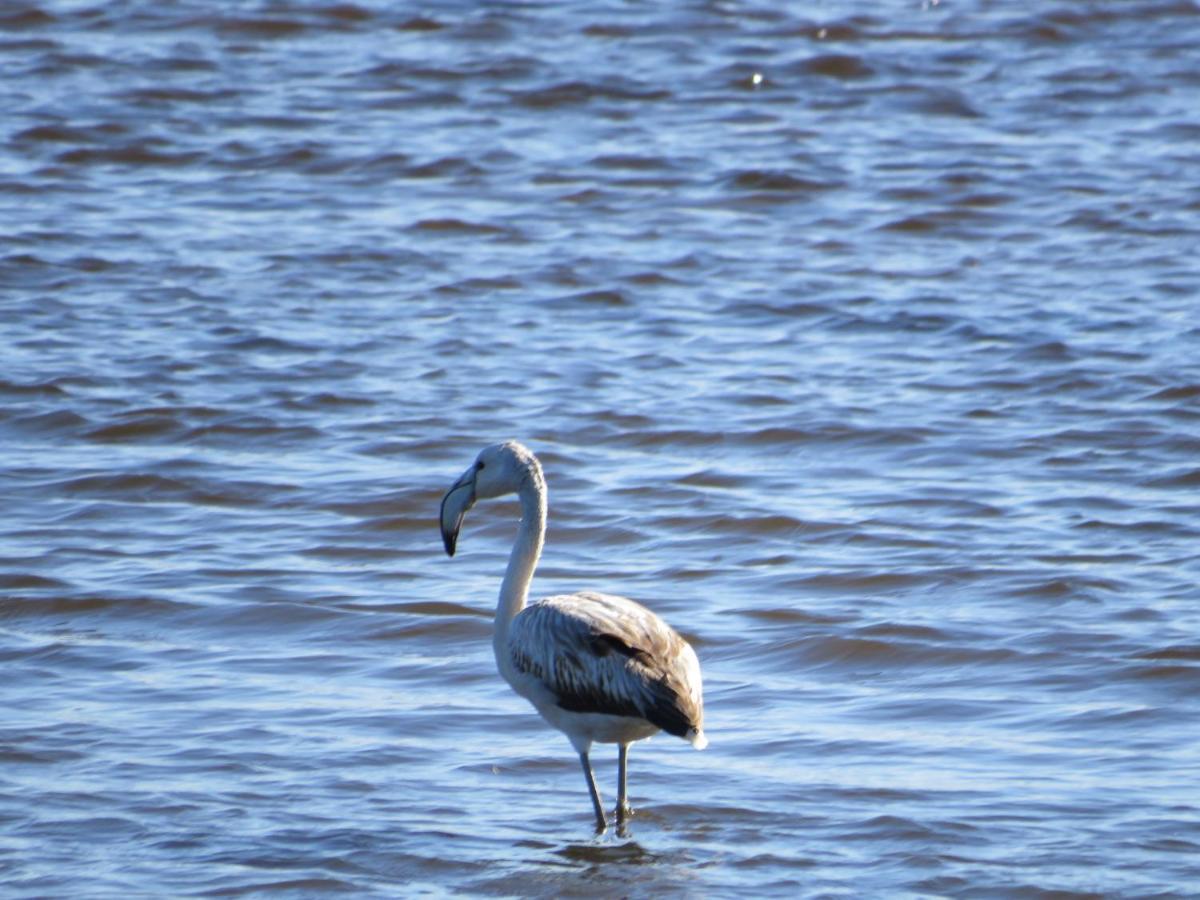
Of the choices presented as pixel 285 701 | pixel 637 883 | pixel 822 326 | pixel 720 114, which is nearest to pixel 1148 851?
pixel 637 883

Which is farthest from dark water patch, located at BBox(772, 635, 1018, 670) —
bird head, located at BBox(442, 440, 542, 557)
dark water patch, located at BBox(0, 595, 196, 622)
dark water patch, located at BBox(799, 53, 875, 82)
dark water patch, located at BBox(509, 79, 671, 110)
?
dark water patch, located at BBox(799, 53, 875, 82)

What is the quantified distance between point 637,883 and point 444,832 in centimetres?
66

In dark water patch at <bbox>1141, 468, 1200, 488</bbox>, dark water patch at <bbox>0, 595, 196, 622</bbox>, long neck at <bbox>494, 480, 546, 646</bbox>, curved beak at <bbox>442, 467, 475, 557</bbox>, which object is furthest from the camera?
dark water patch at <bbox>1141, 468, 1200, 488</bbox>

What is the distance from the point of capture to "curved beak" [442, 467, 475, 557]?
7.80 metres

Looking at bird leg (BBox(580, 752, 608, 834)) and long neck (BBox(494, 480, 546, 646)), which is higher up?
long neck (BBox(494, 480, 546, 646))

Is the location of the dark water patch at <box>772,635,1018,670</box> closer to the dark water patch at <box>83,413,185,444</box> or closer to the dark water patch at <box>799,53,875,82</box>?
the dark water patch at <box>83,413,185,444</box>

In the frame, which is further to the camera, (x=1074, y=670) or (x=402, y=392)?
(x=402, y=392)

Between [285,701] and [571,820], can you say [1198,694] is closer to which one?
[571,820]

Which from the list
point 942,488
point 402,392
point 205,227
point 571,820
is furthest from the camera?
point 205,227

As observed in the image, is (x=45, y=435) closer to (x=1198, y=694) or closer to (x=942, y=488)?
(x=942, y=488)

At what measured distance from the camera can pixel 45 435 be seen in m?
11.7

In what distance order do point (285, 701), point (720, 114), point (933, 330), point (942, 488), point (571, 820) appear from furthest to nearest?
1. point (720, 114)
2. point (933, 330)
3. point (942, 488)
4. point (285, 701)
5. point (571, 820)

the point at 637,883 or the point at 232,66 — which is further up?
the point at 232,66

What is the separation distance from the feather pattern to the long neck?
268mm
